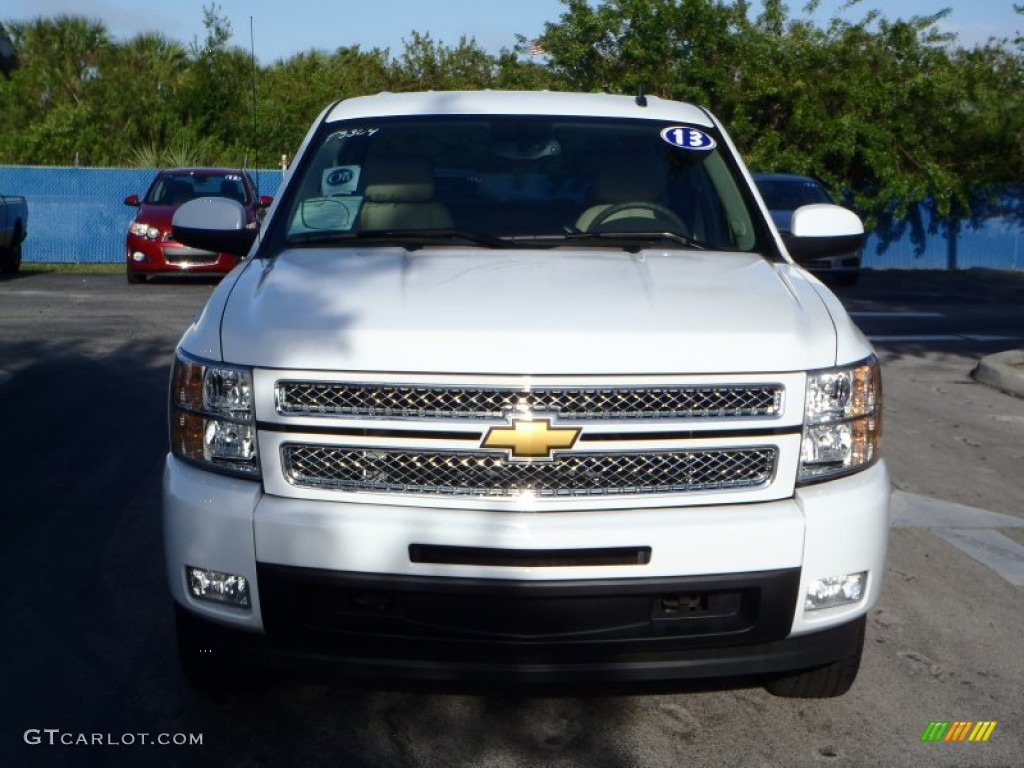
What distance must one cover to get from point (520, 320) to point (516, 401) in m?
0.24

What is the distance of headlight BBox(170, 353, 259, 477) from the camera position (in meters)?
3.59

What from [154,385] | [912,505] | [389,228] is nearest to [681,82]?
[154,385]

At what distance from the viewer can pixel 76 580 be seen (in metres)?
5.34

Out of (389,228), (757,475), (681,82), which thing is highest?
(389,228)

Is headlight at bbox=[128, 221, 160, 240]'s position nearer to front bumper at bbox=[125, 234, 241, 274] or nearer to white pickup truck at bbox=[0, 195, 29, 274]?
front bumper at bbox=[125, 234, 241, 274]

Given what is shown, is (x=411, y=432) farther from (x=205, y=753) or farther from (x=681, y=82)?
(x=681, y=82)

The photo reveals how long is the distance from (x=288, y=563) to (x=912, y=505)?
4227 millimetres

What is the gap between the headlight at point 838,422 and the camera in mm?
3642

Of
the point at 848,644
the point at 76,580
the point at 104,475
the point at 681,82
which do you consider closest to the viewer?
the point at 848,644

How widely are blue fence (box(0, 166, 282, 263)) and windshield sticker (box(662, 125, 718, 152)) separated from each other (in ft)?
71.0

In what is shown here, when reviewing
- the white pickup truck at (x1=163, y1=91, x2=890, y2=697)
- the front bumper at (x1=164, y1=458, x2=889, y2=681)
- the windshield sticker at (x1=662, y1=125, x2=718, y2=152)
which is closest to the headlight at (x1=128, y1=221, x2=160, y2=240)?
the windshield sticker at (x1=662, y1=125, x2=718, y2=152)

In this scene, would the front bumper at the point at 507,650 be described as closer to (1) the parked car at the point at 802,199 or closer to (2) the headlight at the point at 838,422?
(2) the headlight at the point at 838,422

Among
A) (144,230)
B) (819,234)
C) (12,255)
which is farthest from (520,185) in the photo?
(12,255)

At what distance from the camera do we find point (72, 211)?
86.0 ft
